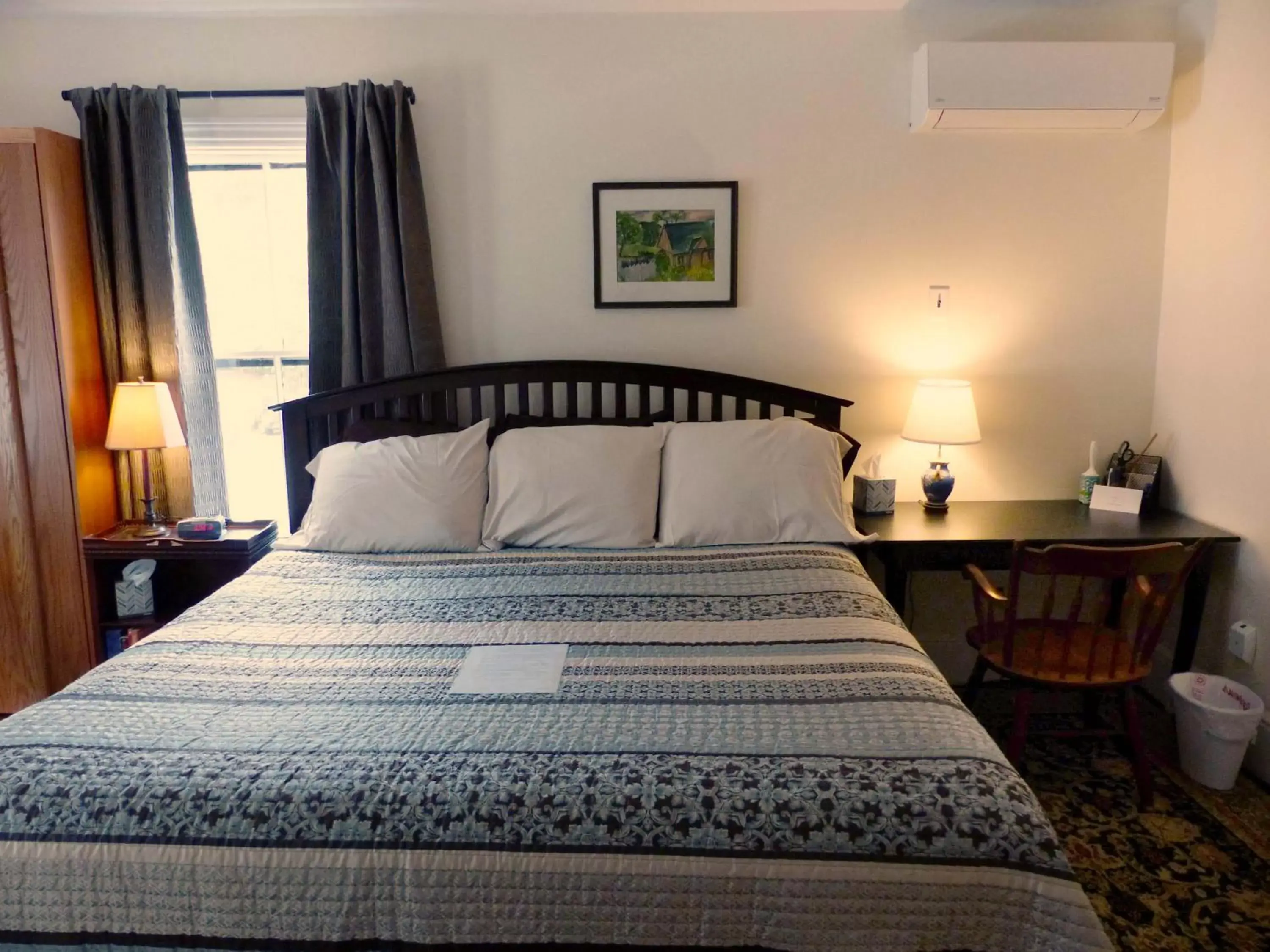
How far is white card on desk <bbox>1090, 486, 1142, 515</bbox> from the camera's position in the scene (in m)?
2.95

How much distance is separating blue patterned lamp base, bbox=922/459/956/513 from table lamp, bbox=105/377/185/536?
8.41 feet

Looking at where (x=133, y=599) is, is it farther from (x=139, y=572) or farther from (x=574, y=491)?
(x=574, y=491)

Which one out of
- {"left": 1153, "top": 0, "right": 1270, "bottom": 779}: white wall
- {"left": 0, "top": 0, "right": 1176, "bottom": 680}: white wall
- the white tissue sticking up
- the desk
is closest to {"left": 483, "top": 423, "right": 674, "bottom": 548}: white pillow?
{"left": 0, "top": 0, "right": 1176, "bottom": 680}: white wall

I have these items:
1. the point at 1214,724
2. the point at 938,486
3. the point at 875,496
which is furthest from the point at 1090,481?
the point at 1214,724

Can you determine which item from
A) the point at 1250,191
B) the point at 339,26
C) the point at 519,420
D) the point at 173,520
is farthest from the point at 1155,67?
the point at 173,520

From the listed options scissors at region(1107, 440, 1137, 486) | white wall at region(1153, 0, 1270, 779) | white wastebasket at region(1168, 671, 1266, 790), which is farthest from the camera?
scissors at region(1107, 440, 1137, 486)

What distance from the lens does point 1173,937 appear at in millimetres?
1905

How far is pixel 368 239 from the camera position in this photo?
116 inches

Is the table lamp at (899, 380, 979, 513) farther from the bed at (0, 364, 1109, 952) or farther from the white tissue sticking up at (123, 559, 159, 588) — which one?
the white tissue sticking up at (123, 559, 159, 588)

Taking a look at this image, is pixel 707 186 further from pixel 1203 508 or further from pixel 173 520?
pixel 173 520

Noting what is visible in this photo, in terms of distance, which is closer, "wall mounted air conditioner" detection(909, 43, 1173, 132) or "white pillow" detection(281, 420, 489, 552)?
"white pillow" detection(281, 420, 489, 552)

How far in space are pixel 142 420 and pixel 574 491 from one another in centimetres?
145

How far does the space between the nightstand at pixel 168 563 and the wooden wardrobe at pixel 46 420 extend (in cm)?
5

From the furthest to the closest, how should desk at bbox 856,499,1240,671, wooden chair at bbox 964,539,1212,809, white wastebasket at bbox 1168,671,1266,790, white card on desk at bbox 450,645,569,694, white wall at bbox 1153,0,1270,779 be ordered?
1. desk at bbox 856,499,1240,671
2. white wall at bbox 1153,0,1270,779
3. white wastebasket at bbox 1168,671,1266,790
4. wooden chair at bbox 964,539,1212,809
5. white card on desk at bbox 450,645,569,694
